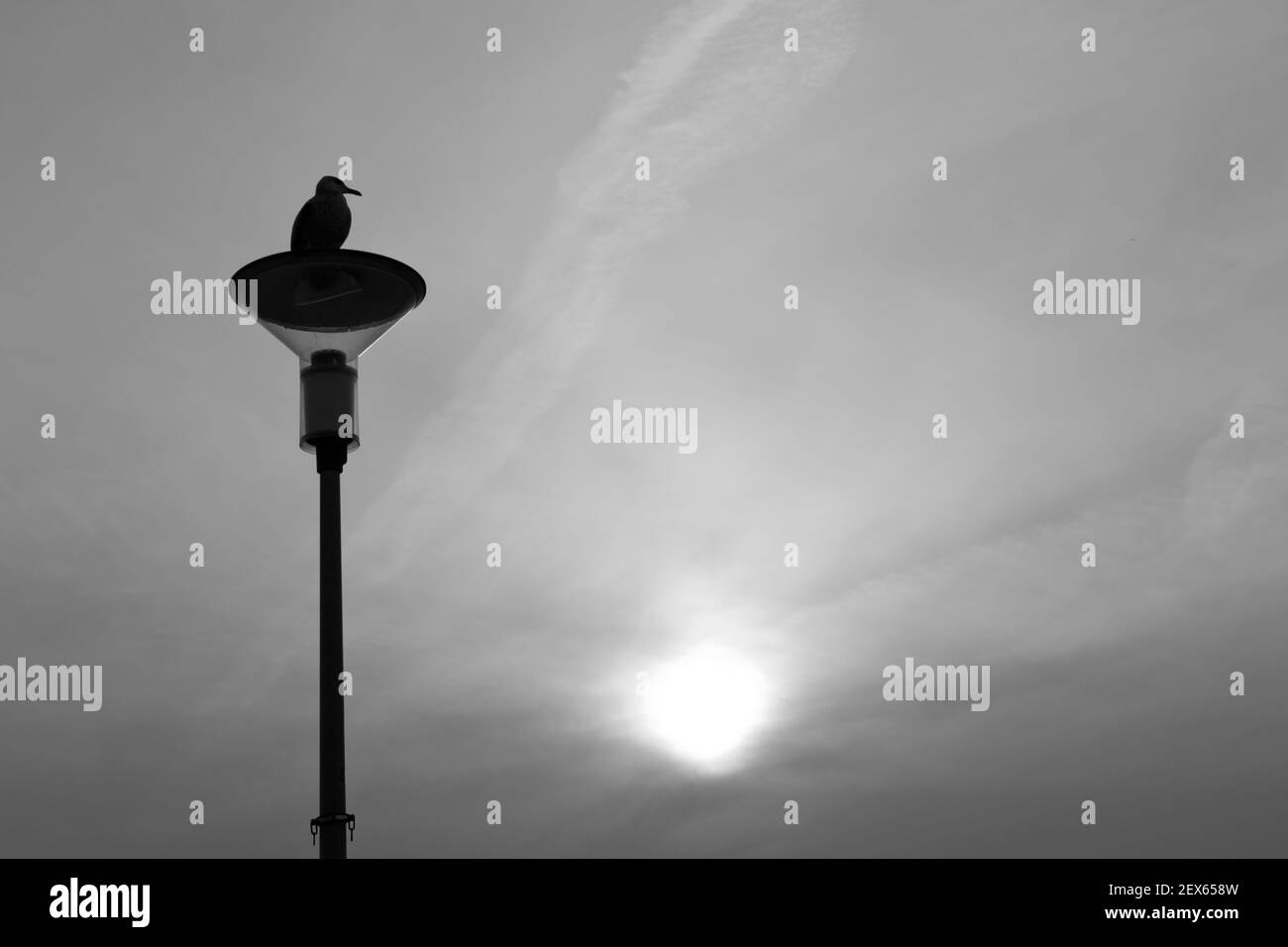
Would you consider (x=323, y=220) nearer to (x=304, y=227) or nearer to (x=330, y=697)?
(x=304, y=227)

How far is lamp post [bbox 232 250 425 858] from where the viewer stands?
8.49 meters

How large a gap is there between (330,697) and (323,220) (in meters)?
4.11

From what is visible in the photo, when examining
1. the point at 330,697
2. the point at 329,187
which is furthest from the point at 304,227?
the point at 330,697

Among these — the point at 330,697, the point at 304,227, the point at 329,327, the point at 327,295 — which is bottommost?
the point at 330,697

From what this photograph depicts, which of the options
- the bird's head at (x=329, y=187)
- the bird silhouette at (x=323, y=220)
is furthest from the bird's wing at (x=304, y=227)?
the bird's head at (x=329, y=187)

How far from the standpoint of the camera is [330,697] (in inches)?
313

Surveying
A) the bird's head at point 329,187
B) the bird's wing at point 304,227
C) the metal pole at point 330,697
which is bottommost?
the metal pole at point 330,697

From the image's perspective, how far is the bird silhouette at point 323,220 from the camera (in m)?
10.0

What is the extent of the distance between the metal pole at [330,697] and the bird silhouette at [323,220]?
2.51 meters

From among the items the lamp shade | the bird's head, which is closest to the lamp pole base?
the lamp shade

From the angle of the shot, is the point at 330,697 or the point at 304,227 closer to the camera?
the point at 330,697

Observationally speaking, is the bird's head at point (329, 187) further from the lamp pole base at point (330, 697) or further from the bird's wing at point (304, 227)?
the lamp pole base at point (330, 697)

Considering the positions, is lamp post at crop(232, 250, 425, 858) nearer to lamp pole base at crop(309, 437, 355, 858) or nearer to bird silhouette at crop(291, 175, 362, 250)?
lamp pole base at crop(309, 437, 355, 858)
